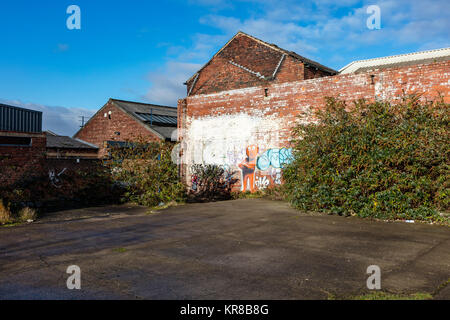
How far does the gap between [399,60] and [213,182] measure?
14440mm

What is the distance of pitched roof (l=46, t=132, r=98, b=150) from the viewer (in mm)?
25077

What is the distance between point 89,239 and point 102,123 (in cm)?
2267

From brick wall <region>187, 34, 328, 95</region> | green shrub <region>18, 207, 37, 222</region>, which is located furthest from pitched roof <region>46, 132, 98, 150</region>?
green shrub <region>18, 207, 37, 222</region>

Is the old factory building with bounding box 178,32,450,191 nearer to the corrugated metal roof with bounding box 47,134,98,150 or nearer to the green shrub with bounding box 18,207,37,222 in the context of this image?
→ the green shrub with bounding box 18,207,37,222

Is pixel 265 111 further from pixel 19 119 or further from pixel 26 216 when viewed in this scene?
pixel 19 119

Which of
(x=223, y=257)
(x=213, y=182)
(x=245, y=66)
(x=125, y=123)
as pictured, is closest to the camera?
(x=223, y=257)

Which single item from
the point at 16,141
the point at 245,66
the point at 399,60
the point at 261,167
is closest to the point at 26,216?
the point at 16,141

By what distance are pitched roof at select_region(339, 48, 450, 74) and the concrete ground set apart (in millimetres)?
15493

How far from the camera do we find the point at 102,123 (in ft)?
91.2

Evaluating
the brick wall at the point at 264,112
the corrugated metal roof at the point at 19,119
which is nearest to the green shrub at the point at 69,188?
the corrugated metal roof at the point at 19,119

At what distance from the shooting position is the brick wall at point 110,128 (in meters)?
25.4

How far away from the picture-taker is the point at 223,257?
5.14m
